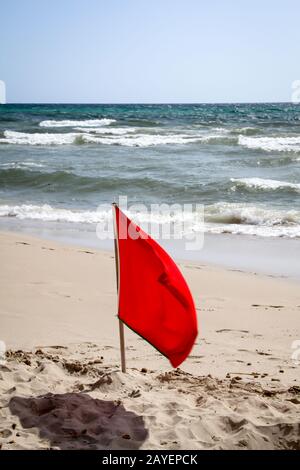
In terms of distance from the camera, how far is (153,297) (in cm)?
397

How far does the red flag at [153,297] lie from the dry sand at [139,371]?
1.74 ft

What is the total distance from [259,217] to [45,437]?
913 cm

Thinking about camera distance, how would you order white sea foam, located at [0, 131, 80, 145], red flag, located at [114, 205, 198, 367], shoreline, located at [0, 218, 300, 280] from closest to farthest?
red flag, located at [114, 205, 198, 367]
shoreline, located at [0, 218, 300, 280]
white sea foam, located at [0, 131, 80, 145]

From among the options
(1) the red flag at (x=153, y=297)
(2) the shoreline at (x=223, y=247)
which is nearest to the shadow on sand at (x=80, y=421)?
(1) the red flag at (x=153, y=297)

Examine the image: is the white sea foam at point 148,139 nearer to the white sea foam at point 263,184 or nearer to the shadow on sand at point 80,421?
the white sea foam at point 263,184

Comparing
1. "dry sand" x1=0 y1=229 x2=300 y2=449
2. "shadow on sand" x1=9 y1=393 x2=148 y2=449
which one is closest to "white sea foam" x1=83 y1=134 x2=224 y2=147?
"dry sand" x1=0 y1=229 x2=300 y2=449

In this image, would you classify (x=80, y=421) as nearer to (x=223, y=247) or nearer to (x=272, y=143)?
(x=223, y=247)

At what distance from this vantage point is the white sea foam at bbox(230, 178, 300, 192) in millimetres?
15242

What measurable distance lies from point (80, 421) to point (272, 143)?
24955 millimetres

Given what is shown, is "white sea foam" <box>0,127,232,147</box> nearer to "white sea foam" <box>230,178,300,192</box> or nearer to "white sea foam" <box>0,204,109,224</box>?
"white sea foam" <box>230,178,300,192</box>

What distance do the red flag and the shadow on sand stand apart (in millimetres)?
542

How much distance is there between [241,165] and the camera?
803 inches

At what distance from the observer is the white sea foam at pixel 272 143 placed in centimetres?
2414
